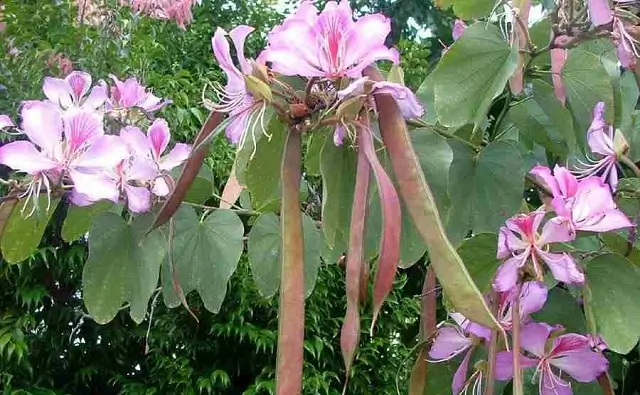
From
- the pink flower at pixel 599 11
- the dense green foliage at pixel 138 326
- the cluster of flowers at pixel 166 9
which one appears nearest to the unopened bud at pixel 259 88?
the pink flower at pixel 599 11

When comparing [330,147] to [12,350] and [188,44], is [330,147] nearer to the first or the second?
[12,350]

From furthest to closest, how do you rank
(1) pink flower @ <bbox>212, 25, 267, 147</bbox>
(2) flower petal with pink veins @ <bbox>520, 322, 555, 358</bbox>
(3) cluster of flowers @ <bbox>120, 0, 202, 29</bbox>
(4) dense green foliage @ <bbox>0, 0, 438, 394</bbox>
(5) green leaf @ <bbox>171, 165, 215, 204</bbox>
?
(3) cluster of flowers @ <bbox>120, 0, 202, 29</bbox>, (4) dense green foliage @ <bbox>0, 0, 438, 394</bbox>, (5) green leaf @ <bbox>171, 165, 215, 204</bbox>, (2) flower petal with pink veins @ <bbox>520, 322, 555, 358</bbox>, (1) pink flower @ <bbox>212, 25, 267, 147</bbox>

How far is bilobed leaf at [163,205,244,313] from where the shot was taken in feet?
2.10

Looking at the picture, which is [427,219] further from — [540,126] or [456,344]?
[540,126]

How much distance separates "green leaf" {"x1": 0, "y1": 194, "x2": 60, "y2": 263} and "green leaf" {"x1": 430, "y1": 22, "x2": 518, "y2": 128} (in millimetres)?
249

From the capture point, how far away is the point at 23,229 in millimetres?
618

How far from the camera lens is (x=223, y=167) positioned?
211cm

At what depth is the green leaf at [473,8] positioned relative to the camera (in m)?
0.70

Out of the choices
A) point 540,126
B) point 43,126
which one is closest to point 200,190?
point 43,126

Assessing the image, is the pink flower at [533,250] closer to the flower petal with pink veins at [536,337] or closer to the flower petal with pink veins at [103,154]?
the flower petal with pink veins at [536,337]

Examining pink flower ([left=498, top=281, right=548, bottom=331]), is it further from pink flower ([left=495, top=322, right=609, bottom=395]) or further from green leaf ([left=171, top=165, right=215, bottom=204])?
green leaf ([left=171, top=165, right=215, bottom=204])

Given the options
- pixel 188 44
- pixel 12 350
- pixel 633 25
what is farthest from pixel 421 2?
pixel 633 25

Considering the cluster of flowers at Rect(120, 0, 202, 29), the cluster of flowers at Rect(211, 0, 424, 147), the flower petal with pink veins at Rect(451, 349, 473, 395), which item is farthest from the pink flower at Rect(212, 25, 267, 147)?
the cluster of flowers at Rect(120, 0, 202, 29)

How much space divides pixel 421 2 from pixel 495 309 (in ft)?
15.3
